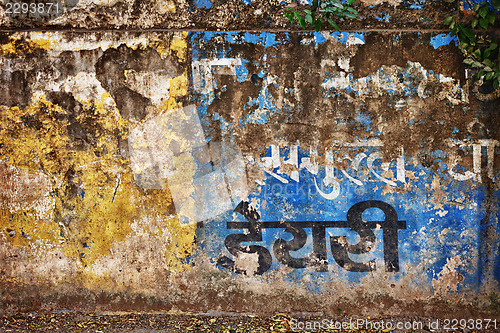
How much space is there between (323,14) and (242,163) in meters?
1.58

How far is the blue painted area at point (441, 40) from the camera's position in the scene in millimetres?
2730

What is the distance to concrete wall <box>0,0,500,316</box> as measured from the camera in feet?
9.07

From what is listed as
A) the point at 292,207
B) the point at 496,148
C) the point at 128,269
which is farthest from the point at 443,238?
the point at 128,269

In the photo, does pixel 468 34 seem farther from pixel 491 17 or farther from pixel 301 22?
pixel 301 22

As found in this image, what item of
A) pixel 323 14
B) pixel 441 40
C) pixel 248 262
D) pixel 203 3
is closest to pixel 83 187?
pixel 248 262

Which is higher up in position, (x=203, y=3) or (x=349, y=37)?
(x=203, y=3)

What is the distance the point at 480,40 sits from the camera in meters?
2.71

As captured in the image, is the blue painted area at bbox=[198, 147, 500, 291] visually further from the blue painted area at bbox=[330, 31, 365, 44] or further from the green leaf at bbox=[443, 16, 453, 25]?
the green leaf at bbox=[443, 16, 453, 25]

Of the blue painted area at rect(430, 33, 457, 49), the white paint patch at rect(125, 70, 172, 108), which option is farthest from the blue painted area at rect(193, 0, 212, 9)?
the blue painted area at rect(430, 33, 457, 49)

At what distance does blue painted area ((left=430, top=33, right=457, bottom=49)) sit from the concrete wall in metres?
0.02

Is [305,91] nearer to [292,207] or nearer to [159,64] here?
[292,207]

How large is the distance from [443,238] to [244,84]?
2.43 metres

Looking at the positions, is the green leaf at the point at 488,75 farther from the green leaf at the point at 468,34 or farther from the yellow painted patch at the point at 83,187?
the yellow painted patch at the point at 83,187

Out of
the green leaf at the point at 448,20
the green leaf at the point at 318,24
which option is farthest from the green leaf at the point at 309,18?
the green leaf at the point at 448,20
